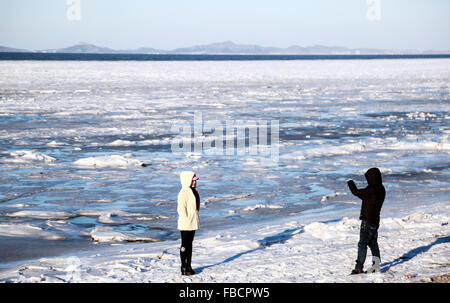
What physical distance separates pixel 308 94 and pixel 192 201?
90.5 feet

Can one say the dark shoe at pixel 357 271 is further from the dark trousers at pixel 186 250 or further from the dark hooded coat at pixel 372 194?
the dark trousers at pixel 186 250

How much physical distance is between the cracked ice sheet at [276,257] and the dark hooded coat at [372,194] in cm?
54

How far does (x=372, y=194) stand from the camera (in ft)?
18.3

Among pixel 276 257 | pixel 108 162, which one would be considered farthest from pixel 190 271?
pixel 108 162

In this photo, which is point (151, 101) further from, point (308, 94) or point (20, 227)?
point (20, 227)

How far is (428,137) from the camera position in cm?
1720

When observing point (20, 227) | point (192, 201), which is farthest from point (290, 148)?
point (192, 201)

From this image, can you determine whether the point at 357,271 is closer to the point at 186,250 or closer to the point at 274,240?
the point at 186,250

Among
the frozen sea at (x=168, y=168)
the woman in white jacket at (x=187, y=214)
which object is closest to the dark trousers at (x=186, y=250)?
the woman in white jacket at (x=187, y=214)

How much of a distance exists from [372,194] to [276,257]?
1.45 m

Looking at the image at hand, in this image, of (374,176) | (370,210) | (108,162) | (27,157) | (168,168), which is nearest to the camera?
(374,176)

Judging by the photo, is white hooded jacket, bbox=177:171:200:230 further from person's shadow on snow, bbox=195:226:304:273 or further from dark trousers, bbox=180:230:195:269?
person's shadow on snow, bbox=195:226:304:273

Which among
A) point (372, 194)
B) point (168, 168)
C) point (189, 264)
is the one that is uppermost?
point (372, 194)

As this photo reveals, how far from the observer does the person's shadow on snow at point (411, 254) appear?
606 centimetres
